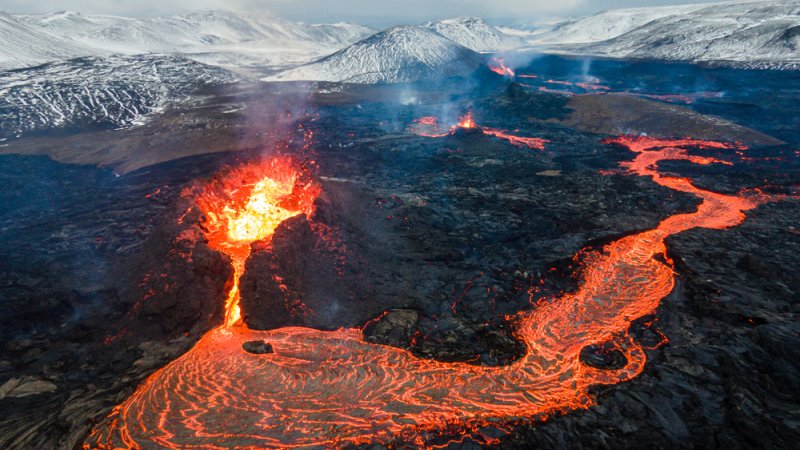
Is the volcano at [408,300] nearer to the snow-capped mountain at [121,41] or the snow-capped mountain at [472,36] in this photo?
the snow-capped mountain at [121,41]

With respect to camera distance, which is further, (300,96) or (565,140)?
(300,96)

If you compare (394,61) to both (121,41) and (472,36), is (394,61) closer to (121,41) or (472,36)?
(472,36)

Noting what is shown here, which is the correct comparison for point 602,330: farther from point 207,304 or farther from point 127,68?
point 127,68

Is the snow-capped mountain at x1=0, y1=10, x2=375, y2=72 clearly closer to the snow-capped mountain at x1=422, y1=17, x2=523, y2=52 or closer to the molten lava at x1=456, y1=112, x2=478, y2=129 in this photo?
the snow-capped mountain at x1=422, y1=17, x2=523, y2=52

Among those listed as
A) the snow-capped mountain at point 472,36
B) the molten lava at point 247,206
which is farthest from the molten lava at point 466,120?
the snow-capped mountain at point 472,36

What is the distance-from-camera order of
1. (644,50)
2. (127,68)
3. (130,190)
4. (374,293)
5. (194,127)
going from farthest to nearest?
1. (644,50)
2. (127,68)
3. (194,127)
4. (130,190)
5. (374,293)

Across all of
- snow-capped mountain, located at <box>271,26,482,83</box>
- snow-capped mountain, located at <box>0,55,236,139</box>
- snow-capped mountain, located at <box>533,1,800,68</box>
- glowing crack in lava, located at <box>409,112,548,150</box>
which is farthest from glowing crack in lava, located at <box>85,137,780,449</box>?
snow-capped mountain, located at <box>533,1,800,68</box>

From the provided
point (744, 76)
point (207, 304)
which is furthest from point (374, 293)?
point (744, 76)

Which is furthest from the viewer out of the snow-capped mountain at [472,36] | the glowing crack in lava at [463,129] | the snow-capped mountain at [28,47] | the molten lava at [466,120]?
the snow-capped mountain at [472,36]

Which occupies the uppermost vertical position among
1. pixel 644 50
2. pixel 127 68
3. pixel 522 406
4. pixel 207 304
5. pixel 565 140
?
pixel 644 50
